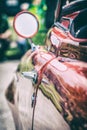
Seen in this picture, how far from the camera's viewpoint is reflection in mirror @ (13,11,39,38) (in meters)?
3.14

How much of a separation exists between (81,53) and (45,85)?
0.26m

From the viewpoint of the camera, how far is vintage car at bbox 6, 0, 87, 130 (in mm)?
2127

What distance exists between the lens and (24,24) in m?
3.21

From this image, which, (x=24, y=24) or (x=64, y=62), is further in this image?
(x=24, y=24)

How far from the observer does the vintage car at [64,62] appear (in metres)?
2.13

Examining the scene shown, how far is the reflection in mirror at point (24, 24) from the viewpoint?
3137 millimetres

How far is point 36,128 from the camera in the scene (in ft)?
8.70

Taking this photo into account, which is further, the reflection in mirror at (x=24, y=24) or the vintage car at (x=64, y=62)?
the reflection in mirror at (x=24, y=24)

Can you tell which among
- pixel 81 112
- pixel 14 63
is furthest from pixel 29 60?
pixel 14 63

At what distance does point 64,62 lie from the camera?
2412 millimetres

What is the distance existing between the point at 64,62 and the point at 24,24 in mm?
867

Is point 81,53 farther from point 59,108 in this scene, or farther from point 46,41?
point 46,41

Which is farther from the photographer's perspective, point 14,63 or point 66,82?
point 14,63

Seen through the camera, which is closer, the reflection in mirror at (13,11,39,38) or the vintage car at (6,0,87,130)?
the vintage car at (6,0,87,130)
